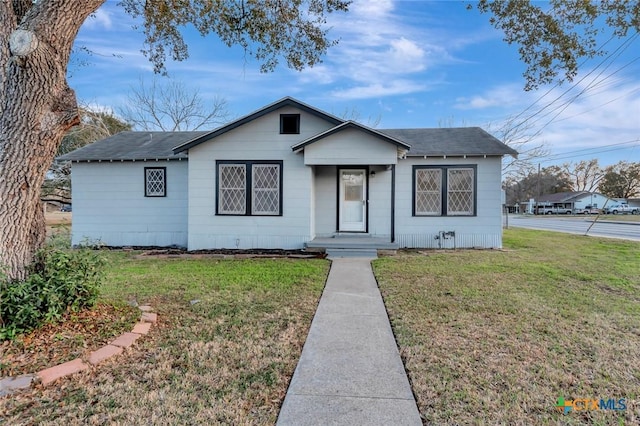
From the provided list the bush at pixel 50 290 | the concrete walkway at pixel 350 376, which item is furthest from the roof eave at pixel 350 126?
the bush at pixel 50 290

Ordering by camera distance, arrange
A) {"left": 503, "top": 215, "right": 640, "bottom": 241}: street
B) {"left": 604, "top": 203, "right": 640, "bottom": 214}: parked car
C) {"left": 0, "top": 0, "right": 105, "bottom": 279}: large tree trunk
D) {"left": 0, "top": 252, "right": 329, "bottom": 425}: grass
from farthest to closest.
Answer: {"left": 604, "top": 203, "right": 640, "bottom": 214}: parked car
{"left": 503, "top": 215, "right": 640, "bottom": 241}: street
{"left": 0, "top": 0, "right": 105, "bottom": 279}: large tree trunk
{"left": 0, "top": 252, "right": 329, "bottom": 425}: grass

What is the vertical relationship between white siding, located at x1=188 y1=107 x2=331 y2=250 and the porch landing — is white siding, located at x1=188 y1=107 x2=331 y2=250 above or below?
above

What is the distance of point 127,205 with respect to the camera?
35.2 ft

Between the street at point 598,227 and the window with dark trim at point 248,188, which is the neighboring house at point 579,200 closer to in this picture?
the street at point 598,227

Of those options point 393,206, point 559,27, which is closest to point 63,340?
point 393,206

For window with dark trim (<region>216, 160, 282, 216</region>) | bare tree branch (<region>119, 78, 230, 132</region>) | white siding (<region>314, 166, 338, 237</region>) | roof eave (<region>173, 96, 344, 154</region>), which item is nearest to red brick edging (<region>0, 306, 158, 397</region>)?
window with dark trim (<region>216, 160, 282, 216</region>)

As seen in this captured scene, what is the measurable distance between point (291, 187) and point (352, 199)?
87.9 inches

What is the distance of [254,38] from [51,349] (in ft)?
23.1

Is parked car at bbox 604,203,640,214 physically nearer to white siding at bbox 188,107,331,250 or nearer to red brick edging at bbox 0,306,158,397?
white siding at bbox 188,107,331,250

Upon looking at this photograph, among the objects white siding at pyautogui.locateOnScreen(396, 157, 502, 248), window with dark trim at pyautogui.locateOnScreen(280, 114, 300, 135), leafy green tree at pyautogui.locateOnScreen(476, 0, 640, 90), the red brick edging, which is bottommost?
the red brick edging

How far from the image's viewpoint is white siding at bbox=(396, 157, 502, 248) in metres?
9.93

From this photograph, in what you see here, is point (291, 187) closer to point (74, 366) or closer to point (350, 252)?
point (350, 252)

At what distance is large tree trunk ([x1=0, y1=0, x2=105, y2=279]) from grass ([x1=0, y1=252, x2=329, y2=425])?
5.36ft

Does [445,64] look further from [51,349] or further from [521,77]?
[51,349]
